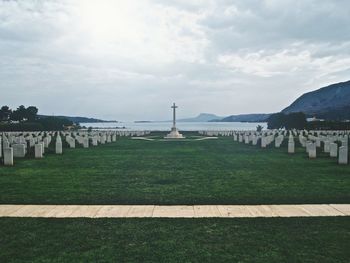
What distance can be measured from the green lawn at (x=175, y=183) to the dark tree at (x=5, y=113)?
65.0m

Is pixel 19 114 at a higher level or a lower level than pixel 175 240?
higher

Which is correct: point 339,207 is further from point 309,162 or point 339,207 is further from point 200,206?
point 309,162

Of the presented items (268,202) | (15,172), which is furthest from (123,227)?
(15,172)

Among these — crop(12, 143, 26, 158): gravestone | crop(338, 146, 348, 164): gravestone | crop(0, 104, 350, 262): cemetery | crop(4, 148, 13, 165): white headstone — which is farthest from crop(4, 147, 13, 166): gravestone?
crop(338, 146, 348, 164): gravestone

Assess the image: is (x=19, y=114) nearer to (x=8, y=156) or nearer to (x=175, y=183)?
(x=8, y=156)

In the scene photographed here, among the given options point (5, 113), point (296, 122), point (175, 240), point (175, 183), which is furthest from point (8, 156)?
point (5, 113)

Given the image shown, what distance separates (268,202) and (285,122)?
67306 mm

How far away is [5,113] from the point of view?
7450 centimetres

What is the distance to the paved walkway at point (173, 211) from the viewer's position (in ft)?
22.4

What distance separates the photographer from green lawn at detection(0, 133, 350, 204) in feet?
27.0

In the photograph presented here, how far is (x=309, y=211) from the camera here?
278 inches

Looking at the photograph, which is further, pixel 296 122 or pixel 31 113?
pixel 31 113

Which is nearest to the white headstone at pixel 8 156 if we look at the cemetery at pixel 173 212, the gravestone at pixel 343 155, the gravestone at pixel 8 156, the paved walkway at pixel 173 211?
the gravestone at pixel 8 156

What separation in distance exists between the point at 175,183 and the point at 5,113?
7249cm
